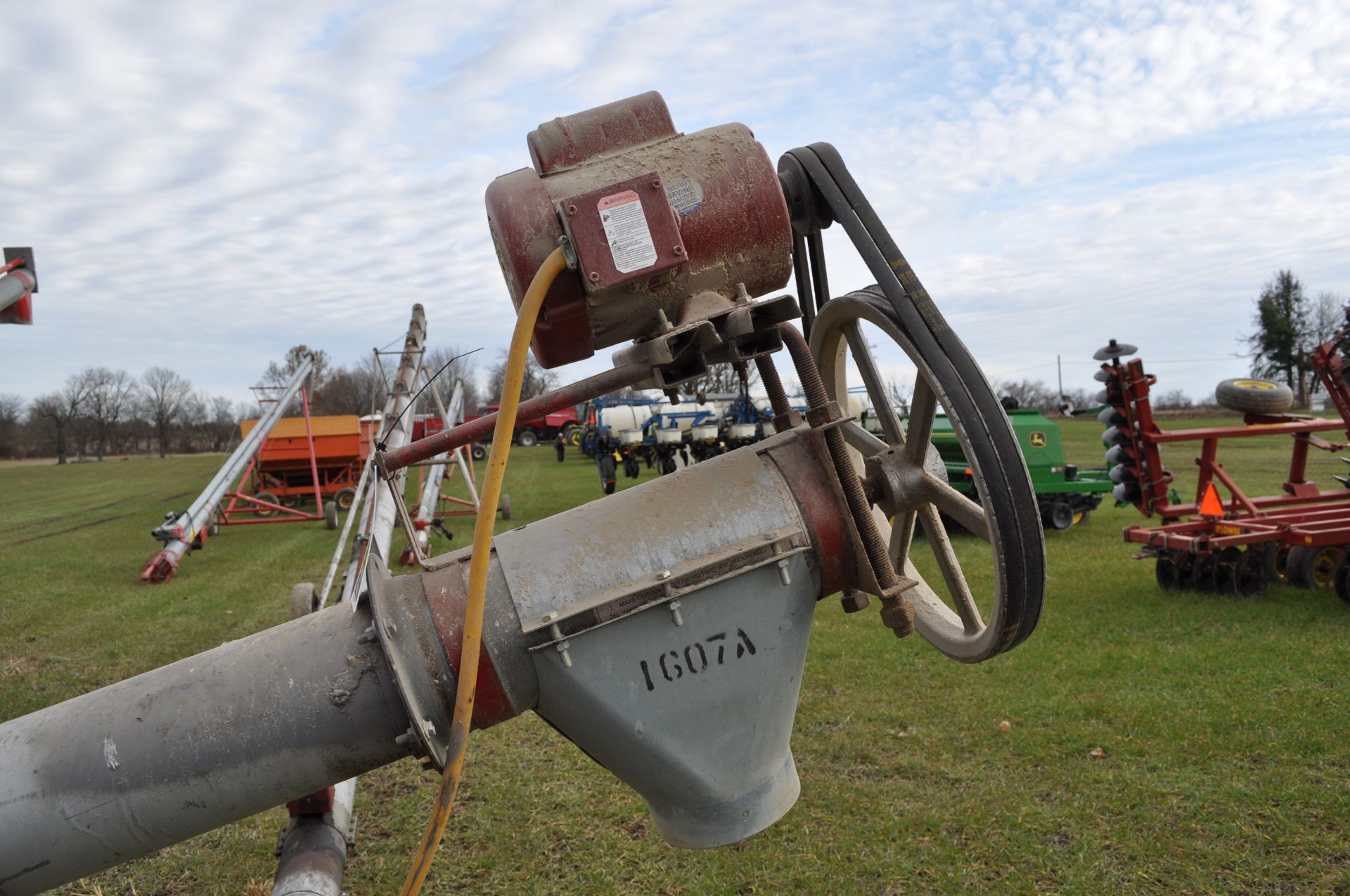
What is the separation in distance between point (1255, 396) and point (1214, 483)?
73 cm

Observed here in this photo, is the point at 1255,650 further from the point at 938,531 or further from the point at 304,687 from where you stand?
the point at 304,687

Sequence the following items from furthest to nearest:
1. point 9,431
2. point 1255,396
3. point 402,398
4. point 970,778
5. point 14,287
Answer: point 9,431, point 402,398, point 1255,396, point 14,287, point 970,778

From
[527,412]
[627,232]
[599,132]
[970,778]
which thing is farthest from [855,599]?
[970,778]

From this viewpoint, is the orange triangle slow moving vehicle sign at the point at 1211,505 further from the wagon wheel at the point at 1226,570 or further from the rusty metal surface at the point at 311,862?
the rusty metal surface at the point at 311,862

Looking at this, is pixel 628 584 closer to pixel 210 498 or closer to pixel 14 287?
pixel 14 287

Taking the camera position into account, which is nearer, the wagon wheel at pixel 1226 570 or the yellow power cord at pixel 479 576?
→ the yellow power cord at pixel 479 576

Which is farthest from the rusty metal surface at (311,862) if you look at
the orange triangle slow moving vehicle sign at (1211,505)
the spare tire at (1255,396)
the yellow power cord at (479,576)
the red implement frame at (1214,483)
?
the spare tire at (1255,396)

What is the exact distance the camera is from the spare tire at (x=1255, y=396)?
6.93 metres

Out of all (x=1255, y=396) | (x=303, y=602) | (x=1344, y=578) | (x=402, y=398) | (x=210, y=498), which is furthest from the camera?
(x=210, y=498)

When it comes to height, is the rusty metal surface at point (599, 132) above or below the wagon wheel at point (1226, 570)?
above

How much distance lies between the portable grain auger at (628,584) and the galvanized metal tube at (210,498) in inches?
357

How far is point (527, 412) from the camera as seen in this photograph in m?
1.85

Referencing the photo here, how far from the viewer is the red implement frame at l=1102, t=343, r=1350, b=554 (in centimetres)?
645

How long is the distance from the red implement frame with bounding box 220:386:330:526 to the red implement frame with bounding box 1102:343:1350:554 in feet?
34.8
